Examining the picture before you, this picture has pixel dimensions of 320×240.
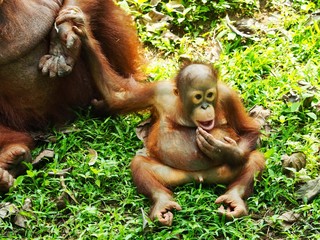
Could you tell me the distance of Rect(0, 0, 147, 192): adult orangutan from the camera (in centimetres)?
491

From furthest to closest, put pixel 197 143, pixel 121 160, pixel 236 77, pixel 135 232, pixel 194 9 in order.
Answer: pixel 194 9 → pixel 236 77 → pixel 121 160 → pixel 197 143 → pixel 135 232

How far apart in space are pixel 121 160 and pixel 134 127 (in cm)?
35

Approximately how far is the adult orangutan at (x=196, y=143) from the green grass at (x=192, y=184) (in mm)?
85

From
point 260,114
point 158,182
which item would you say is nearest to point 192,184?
point 158,182

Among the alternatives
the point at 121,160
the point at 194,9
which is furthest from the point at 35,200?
the point at 194,9

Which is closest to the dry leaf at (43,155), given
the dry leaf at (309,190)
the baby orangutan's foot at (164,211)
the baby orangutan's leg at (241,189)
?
the baby orangutan's foot at (164,211)

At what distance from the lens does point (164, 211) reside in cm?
436

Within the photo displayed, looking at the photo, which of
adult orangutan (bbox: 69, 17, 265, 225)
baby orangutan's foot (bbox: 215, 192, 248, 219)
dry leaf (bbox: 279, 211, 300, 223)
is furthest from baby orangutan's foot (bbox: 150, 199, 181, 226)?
dry leaf (bbox: 279, 211, 300, 223)

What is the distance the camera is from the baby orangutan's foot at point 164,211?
432cm

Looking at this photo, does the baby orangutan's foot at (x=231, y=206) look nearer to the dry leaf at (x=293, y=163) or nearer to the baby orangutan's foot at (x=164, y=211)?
the baby orangutan's foot at (x=164, y=211)

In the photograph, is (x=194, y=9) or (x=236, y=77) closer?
(x=236, y=77)

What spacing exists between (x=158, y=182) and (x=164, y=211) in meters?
0.23

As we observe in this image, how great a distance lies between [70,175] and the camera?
4.81 meters

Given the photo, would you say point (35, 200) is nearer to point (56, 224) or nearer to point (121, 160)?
point (56, 224)
